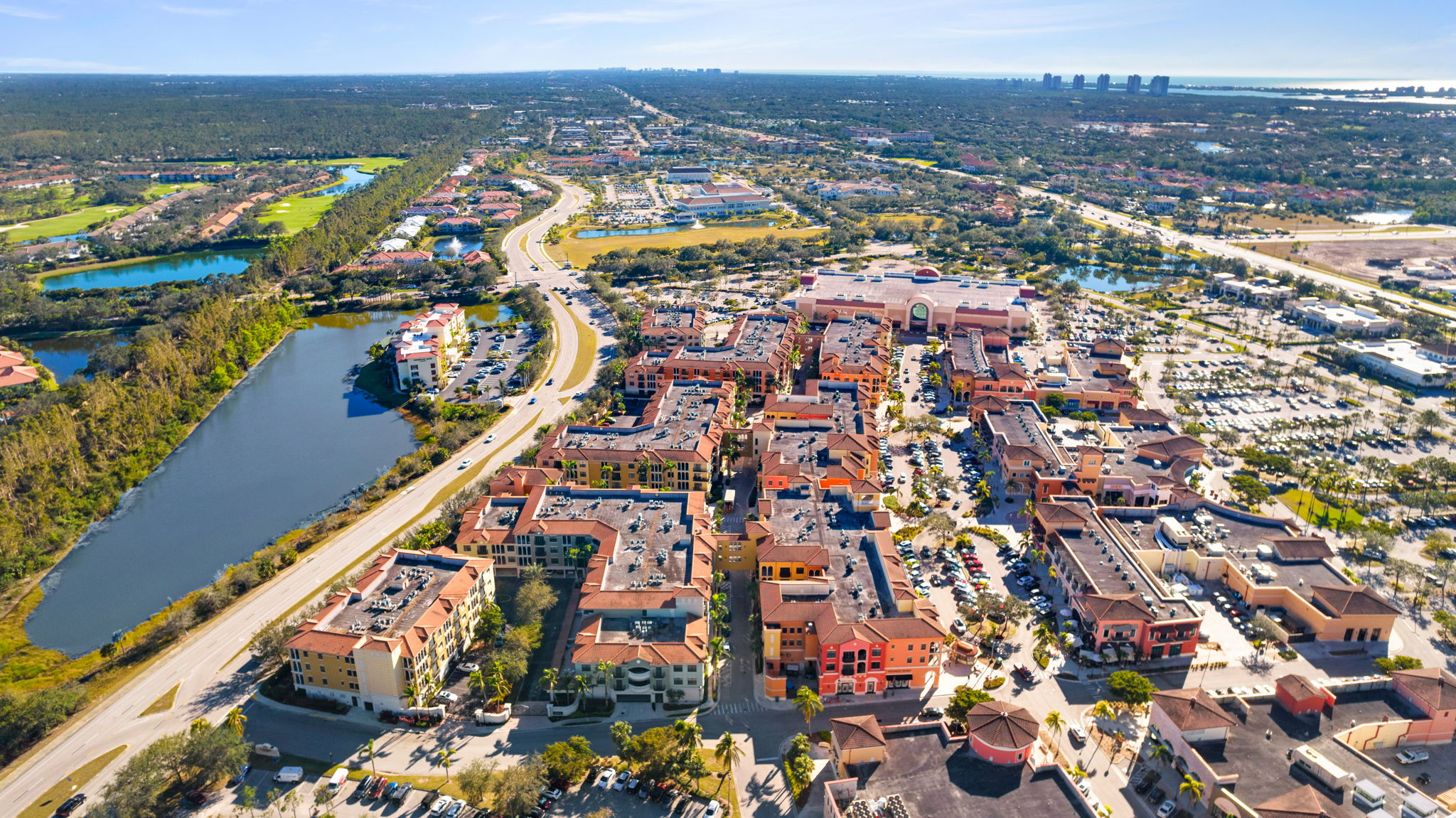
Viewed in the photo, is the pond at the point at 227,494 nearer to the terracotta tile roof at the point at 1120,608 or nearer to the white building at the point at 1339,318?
the terracotta tile roof at the point at 1120,608

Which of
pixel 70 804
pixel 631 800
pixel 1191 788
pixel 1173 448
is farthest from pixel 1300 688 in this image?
pixel 70 804

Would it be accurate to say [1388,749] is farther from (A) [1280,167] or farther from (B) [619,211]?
(A) [1280,167]

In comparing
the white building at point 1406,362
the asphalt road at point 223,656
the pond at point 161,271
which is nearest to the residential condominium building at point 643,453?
the asphalt road at point 223,656

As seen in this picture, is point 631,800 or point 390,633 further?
point 390,633

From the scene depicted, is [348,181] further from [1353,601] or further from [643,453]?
[1353,601]

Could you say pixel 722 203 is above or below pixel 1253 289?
above

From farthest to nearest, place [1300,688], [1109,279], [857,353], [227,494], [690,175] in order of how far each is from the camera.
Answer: [690,175], [1109,279], [857,353], [227,494], [1300,688]
